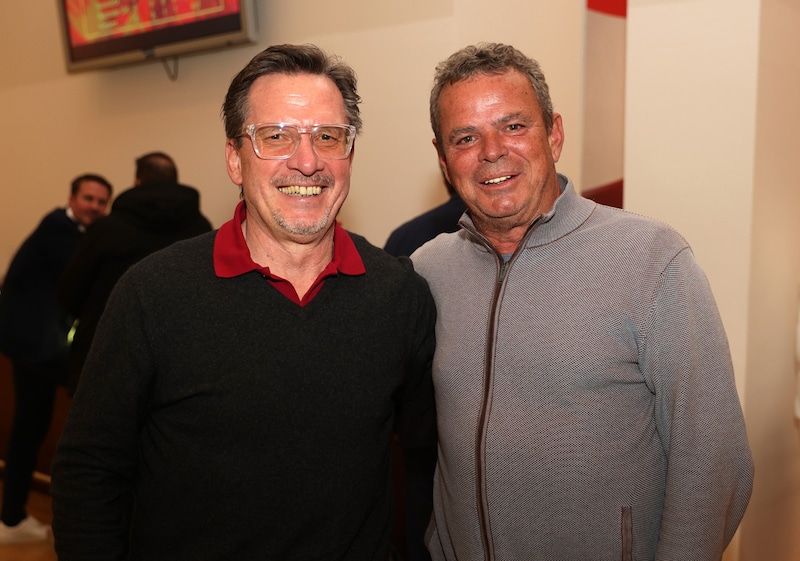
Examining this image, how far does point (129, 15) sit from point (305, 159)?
10.6ft

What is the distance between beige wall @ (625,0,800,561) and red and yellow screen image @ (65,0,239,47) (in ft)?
8.06

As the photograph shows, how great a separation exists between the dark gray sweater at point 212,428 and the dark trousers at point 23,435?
7.80ft

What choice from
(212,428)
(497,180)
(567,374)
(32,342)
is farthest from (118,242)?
(567,374)

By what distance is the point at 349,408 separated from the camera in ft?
4.58

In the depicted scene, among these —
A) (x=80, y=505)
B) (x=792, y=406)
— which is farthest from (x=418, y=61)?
(x=80, y=505)

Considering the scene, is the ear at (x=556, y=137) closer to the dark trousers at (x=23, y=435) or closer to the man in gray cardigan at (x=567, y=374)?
the man in gray cardigan at (x=567, y=374)

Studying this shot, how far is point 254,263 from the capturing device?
1419mm

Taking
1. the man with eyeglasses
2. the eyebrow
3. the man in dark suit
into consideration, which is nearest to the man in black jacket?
the man in dark suit

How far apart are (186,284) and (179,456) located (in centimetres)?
34

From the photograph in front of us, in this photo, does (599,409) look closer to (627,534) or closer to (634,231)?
(627,534)

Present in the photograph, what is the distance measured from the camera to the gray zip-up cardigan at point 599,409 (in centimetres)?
128

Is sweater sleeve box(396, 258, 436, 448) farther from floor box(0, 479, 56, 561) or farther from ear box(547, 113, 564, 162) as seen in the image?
floor box(0, 479, 56, 561)

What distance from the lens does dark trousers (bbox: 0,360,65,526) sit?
3436 mm

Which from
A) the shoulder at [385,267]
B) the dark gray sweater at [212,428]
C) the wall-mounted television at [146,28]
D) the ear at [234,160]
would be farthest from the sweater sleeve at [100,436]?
the wall-mounted television at [146,28]
